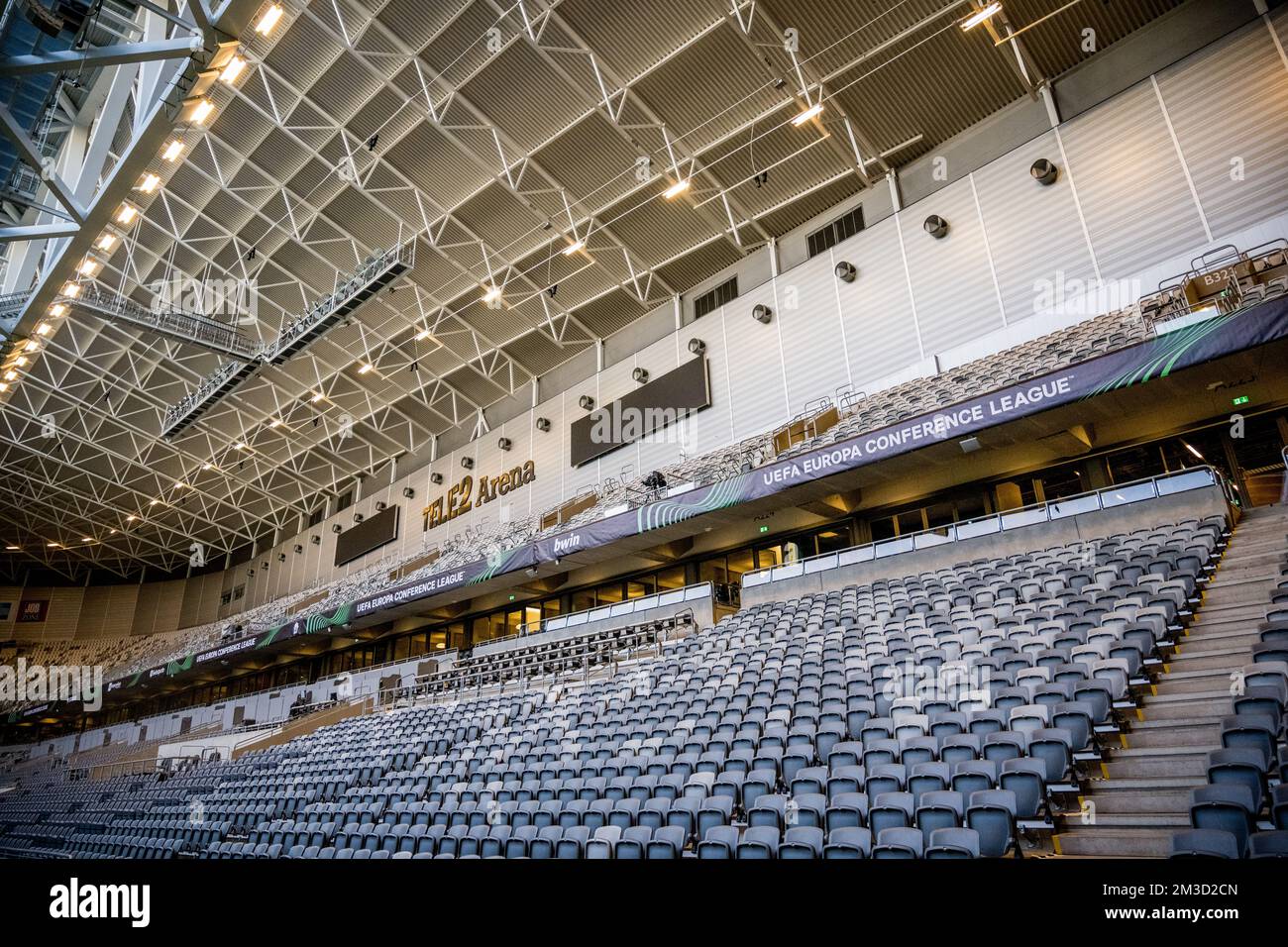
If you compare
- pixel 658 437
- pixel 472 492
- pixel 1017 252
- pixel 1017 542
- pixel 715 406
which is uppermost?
pixel 1017 252

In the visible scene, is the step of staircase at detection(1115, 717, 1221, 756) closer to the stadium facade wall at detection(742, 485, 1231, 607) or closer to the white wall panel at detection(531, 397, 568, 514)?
the stadium facade wall at detection(742, 485, 1231, 607)

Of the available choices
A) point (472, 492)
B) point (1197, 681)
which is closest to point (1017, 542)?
point (1197, 681)

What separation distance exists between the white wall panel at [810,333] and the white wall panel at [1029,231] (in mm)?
3836

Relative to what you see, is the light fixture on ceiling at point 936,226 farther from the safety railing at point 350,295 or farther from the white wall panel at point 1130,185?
the safety railing at point 350,295

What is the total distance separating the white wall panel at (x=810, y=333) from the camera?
57.6ft

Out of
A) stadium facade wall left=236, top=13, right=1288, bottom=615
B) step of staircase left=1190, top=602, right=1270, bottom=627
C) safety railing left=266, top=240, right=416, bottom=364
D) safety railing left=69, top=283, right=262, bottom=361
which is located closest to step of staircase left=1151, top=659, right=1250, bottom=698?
step of staircase left=1190, top=602, right=1270, bottom=627

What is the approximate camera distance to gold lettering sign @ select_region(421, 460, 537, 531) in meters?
25.0

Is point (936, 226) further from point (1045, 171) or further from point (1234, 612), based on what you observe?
point (1234, 612)

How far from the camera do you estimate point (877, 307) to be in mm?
17016

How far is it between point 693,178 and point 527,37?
16.8 ft

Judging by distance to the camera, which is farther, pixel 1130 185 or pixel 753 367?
pixel 753 367
